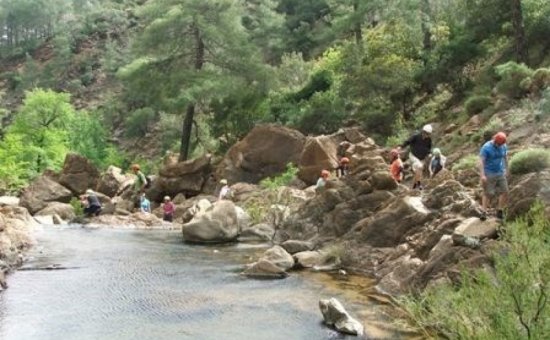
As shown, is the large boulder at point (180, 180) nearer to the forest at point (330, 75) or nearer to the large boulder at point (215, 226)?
the forest at point (330, 75)

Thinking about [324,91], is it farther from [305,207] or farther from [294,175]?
[305,207]

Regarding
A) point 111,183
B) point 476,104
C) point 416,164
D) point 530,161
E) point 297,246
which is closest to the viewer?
point 530,161

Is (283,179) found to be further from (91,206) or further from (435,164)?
(435,164)

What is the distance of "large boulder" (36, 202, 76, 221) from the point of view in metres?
32.2

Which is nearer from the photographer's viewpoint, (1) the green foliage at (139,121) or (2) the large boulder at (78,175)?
(2) the large boulder at (78,175)

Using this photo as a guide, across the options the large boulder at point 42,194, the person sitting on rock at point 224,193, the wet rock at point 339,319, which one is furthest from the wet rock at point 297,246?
the large boulder at point 42,194

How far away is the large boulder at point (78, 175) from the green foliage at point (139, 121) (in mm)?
20329

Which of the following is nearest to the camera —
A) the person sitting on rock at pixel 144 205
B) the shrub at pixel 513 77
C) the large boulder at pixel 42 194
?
the shrub at pixel 513 77

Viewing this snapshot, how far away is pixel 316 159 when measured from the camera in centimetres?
3045

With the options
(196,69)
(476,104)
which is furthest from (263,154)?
(476,104)

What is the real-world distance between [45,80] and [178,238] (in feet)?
270

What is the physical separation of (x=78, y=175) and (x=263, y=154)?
12.4m

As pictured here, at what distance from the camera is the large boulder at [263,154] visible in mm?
35281

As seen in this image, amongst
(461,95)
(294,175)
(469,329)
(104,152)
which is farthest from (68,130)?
(469,329)
